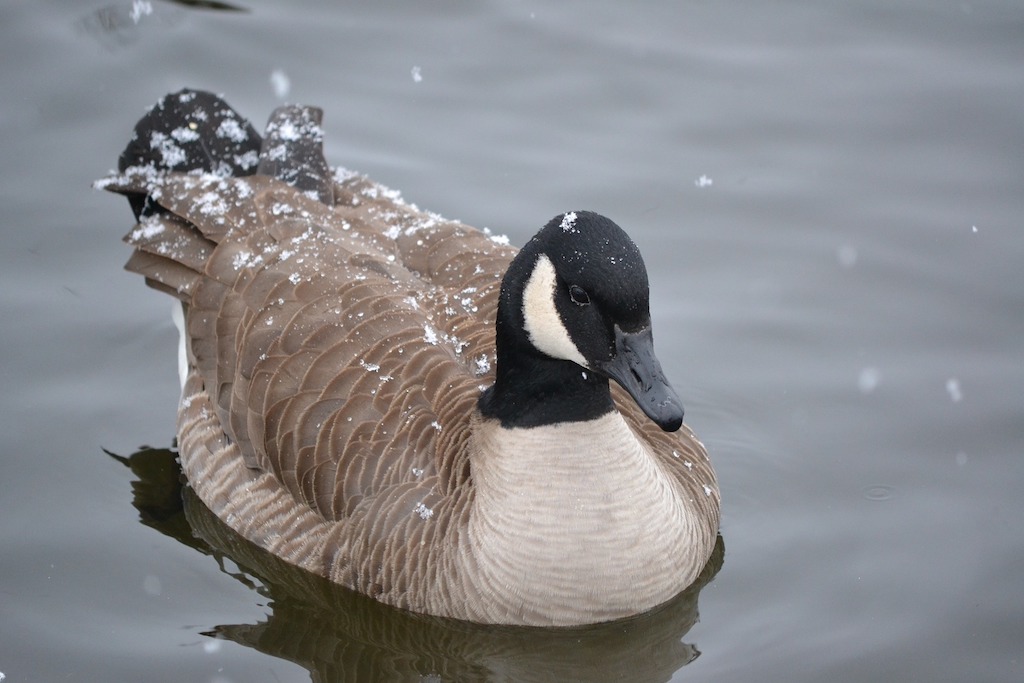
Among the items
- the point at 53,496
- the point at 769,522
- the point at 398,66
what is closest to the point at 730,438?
the point at 769,522

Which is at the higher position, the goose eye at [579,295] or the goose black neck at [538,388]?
the goose eye at [579,295]

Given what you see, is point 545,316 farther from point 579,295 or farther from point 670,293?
point 670,293

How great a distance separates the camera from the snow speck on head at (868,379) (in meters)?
7.98

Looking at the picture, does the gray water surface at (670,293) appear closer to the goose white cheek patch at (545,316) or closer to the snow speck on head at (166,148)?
the snow speck on head at (166,148)

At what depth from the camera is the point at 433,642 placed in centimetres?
634

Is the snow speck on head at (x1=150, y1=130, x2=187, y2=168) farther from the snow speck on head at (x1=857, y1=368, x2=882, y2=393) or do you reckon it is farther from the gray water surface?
the snow speck on head at (x1=857, y1=368, x2=882, y2=393)

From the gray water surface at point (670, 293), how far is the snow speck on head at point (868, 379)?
0.02m

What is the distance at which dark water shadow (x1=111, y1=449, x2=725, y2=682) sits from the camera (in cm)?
621

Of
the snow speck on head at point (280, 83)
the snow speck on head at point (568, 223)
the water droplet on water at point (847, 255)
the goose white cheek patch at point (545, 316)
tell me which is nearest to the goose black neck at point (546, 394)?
the goose white cheek patch at point (545, 316)

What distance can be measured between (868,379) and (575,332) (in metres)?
2.90

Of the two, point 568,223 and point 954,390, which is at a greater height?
point 568,223

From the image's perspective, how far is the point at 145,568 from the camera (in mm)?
6855

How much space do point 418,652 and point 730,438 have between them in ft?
7.66

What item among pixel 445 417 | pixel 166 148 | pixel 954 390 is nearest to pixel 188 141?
pixel 166 148
